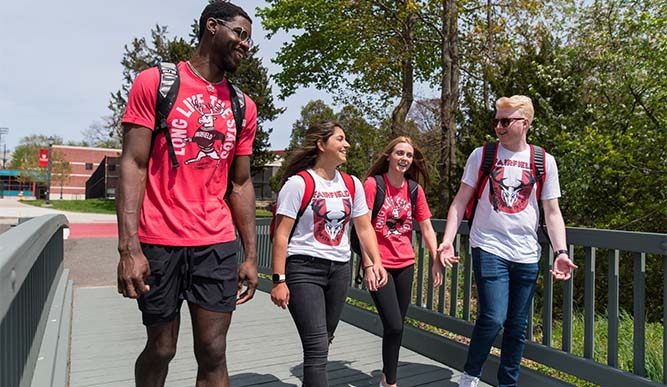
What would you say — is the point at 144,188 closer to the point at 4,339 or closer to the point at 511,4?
the point at 4,339

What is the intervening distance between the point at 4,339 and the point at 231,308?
1.03 metres

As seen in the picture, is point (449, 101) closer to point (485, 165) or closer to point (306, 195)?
point (485, 165)

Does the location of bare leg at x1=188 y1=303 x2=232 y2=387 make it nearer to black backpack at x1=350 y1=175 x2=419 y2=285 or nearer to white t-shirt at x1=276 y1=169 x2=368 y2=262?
white t-shirt at x1=276 y1=169 x2=368 y2=262

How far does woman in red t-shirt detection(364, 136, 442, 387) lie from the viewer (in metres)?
3.65

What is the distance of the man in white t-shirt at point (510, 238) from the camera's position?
3.28 m

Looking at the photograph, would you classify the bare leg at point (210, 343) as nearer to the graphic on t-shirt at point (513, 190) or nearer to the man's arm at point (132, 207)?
the man's arm at point (132, 207)

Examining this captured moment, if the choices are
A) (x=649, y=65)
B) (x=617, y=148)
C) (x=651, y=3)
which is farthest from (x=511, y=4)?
(x=617, y=148)

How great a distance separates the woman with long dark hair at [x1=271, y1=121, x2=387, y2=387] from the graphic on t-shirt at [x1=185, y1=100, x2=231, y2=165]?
847 mm

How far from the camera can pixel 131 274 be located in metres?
2.15

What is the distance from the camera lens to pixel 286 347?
5047 mm

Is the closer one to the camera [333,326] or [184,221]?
[184,221]

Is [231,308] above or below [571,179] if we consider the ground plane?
below

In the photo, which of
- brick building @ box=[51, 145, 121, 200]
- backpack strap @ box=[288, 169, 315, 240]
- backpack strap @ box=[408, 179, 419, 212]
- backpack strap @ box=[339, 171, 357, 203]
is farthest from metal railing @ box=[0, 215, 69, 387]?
brick building @ box=[51, 145, 121, 200]

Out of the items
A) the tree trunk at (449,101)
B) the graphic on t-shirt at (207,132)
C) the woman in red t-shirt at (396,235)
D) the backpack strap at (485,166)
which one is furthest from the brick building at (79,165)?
the graphic on t-shirt at (207,132)
